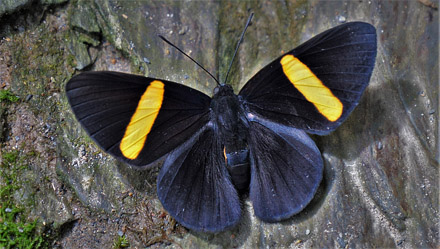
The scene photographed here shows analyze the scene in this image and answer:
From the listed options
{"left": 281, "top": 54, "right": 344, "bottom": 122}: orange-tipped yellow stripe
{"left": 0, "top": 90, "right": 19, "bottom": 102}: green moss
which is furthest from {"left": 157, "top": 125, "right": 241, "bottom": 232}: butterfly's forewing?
{"left": 0, "top": 90, "right": 19, "bottom": 102}: green moss

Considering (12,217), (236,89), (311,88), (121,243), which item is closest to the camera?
(311,88)

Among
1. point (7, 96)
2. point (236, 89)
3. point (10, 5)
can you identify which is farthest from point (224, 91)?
point (10, 5)

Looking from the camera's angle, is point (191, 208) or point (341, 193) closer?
point (191, 208)

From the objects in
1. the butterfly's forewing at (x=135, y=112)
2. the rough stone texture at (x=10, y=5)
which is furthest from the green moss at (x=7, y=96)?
the butterfly's forewing at (x=135, y=112)

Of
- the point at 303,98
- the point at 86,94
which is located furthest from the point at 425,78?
the point at 86,94

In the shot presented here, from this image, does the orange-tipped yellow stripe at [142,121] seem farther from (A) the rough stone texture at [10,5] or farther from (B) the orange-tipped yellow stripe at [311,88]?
(A) the rough stone texture at [10,5]

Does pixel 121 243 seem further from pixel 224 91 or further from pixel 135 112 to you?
pixel 224 91

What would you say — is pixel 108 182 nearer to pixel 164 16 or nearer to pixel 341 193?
pixel 164 16
